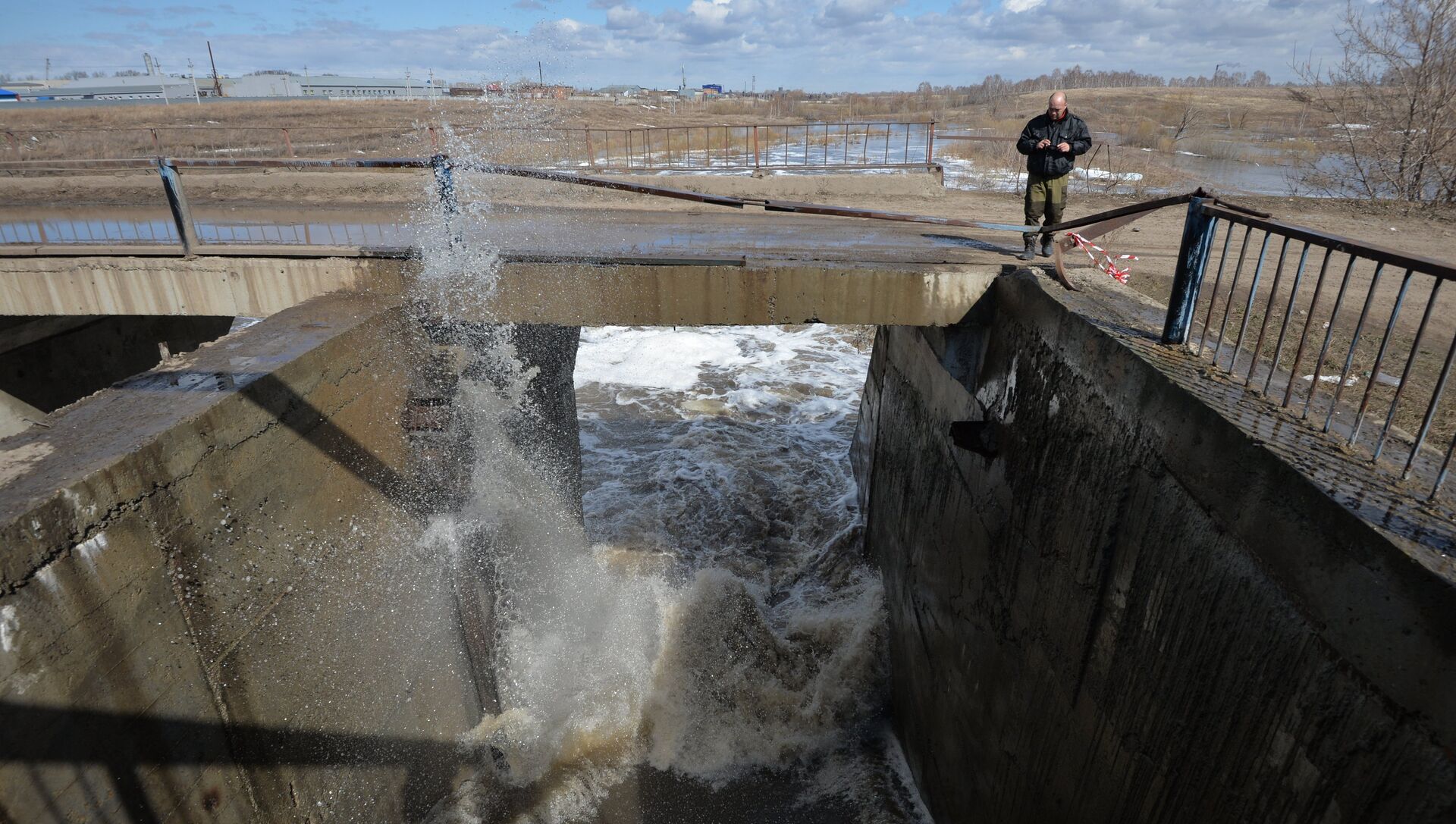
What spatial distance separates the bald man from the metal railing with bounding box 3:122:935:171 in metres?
8.99

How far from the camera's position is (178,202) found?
21.8ft

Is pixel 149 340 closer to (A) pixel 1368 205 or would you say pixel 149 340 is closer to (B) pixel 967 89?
(A) pixel 1368 205

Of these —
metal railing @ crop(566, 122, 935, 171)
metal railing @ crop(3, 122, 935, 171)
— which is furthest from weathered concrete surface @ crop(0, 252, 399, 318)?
metal railing @ crop(566, 122, 935, 171)

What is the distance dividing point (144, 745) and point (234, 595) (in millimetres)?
917

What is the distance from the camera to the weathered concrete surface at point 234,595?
3.57m

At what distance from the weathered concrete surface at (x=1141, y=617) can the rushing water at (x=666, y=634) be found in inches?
51.7

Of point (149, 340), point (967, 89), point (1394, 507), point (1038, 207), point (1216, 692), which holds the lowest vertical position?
point (149, 340)

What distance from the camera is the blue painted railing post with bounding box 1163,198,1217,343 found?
4152 millimetres

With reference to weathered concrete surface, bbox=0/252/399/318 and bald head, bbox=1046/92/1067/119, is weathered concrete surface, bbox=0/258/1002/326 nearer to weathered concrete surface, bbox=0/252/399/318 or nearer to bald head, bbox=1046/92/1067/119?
weathered concrete surface, bbox=0/252/399/318

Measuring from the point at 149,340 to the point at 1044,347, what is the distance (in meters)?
12.2

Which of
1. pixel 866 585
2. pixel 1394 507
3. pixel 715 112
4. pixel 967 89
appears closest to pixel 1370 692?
pixel 1394 507

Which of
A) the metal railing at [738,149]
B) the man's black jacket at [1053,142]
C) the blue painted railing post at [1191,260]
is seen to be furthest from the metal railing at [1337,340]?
the metal railing at [738,149]

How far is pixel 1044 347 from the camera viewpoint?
538cm

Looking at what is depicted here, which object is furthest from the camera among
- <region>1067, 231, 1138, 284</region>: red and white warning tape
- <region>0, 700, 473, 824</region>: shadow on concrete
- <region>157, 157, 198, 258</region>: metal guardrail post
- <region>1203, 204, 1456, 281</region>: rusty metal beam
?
<region>157, 157, 198, 258</region>: metal guardrail post
